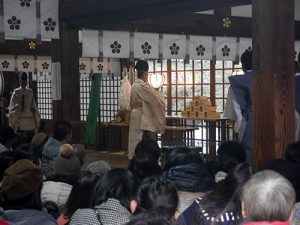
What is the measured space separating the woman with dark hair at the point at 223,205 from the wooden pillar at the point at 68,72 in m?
4.79

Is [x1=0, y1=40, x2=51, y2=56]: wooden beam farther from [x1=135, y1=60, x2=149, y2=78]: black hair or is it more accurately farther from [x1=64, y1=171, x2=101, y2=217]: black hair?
[x1=64, y1=171, x2=101, y2=217]: black hair

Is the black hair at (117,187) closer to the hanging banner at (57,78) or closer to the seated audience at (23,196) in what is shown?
the seated audience at (23,196)

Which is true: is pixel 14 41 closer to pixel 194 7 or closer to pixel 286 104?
pixel 194 7

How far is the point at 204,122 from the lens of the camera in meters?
12.1

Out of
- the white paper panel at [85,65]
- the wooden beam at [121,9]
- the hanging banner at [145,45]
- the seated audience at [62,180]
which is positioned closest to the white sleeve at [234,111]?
the seated audience at [62,180]

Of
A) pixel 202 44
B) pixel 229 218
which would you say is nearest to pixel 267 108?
pixel 229 218

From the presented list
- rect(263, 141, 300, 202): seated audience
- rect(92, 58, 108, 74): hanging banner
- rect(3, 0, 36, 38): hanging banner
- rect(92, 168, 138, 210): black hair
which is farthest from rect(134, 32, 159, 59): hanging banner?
rect(92, 168, 138, 210): black hair

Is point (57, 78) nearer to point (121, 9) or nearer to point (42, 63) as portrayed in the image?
point (121, 9)

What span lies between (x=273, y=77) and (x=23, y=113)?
627 cm

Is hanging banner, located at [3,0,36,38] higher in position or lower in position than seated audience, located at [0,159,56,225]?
higher

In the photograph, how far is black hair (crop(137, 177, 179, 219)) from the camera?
2.42 meters

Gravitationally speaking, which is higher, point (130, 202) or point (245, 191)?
point (245, 191)

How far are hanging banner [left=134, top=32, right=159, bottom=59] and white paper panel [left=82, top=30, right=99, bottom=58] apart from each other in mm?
710

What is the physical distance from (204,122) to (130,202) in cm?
933
